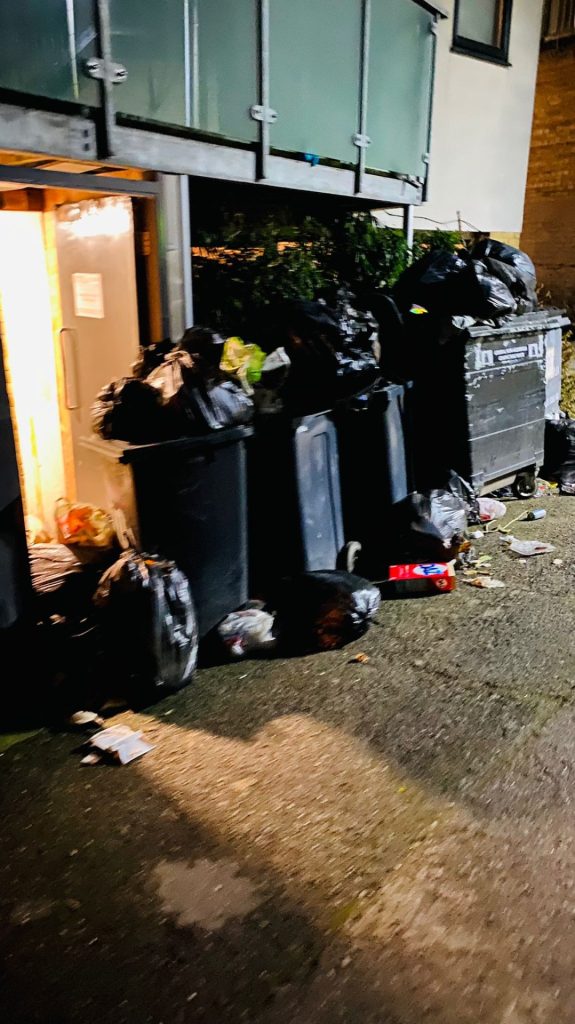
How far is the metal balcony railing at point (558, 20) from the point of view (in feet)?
33.5

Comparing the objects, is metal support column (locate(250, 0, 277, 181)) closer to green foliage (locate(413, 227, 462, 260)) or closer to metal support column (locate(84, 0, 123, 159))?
metal support column (locate(84, 0, 123, 159))

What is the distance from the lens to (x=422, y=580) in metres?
4.21

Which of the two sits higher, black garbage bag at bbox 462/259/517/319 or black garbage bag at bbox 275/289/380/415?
black garbage bag at bbox 462/259/517/319

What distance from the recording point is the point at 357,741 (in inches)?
113

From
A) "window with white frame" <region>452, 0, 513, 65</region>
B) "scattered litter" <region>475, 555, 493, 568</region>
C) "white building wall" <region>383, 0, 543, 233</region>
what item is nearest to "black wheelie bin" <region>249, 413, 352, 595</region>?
"scattered litter" <region>475, 555, 493, 568</region>

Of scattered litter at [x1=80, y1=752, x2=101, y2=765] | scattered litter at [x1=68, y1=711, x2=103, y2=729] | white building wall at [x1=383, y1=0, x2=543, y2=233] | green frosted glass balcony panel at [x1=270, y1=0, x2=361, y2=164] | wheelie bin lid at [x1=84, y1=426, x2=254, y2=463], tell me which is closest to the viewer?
scattered litter at [x1=80, y1=752, x2=101, y2=765]

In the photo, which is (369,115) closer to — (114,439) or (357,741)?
(114,439)

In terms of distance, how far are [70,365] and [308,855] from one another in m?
3.23

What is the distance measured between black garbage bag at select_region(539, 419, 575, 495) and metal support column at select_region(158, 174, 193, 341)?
3.60 metres

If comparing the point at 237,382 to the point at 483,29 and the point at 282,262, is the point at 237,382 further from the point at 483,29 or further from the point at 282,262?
the point at 483,29

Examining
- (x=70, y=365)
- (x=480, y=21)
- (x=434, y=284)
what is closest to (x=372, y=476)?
(x=434, y=284)

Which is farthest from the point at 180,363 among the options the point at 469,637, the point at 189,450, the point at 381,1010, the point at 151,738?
the point at 381,1010

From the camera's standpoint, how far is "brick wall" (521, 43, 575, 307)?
10.7 m

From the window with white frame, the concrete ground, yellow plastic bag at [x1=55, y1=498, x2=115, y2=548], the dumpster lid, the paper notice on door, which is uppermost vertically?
the window with white frame
